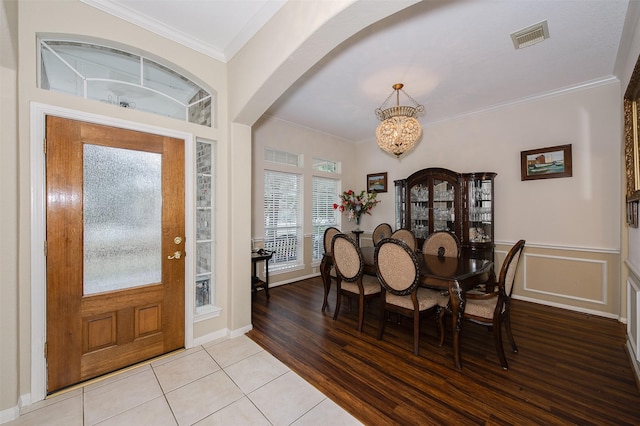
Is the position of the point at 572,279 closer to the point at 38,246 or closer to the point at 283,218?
the point at 283,218

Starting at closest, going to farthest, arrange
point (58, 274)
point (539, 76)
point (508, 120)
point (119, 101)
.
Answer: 1. point (58, 274)
2. point (119, 101)
3. point (539, 76)
4. point (508, 120)

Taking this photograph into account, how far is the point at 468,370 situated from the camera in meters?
2.13

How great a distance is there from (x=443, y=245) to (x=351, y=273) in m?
1.35

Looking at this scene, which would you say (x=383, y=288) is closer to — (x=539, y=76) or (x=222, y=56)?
(x=222, y=56)

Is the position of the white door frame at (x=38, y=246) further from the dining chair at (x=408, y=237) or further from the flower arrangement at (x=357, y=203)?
the flower arrangement at (x=357, y=203)

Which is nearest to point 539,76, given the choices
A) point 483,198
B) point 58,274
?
point 483,198

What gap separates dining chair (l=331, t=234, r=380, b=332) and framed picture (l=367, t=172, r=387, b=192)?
2789 mm

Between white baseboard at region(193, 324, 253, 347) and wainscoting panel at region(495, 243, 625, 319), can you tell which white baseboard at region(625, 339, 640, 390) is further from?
white baseboard at region(193, 324, 253, 347)

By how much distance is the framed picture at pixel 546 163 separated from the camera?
3.42 m

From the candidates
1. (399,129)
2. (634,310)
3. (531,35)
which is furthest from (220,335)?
(531,35)

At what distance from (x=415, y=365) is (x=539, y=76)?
11.9ft

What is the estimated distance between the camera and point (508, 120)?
3900 mm

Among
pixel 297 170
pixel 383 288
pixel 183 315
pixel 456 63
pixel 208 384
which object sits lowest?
pixel 208 384

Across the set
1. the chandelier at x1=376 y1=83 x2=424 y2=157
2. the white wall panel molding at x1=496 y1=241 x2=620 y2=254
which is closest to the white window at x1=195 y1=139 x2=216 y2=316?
the chandelier at x1=376 y1=83 x2=424 y2=157
